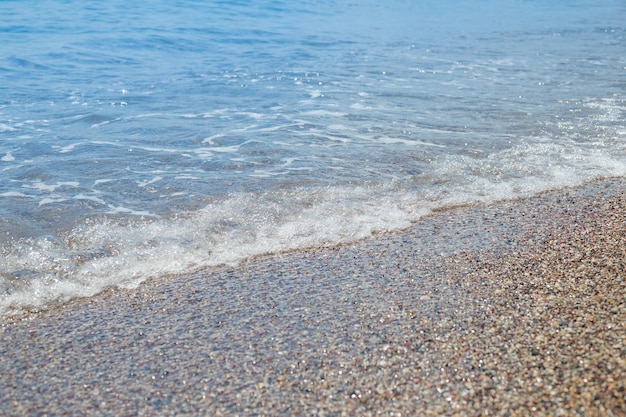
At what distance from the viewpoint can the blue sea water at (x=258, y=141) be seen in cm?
485

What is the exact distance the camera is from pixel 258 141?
757cm

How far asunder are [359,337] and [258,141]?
4.56 m

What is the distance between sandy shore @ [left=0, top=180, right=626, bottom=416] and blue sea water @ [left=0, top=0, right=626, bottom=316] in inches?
18.0

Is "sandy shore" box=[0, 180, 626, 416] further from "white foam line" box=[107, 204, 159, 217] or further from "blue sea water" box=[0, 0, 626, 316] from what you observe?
"white foam line" box=[107, 204, 159, 217]

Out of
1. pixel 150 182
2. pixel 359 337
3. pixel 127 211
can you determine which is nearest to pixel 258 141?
pixel 150 182

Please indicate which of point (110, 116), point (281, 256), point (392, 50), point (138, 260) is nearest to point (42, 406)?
point (138, 260)

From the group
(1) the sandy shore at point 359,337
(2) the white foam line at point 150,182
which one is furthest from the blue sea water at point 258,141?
(1) the sandy shore at point 359,337

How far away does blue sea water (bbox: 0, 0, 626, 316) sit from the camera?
4.85 meters

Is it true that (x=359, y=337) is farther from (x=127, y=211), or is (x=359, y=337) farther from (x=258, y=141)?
(x=258, y=141)

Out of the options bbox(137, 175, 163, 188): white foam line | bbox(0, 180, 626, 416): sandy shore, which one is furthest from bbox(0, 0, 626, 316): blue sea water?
bbox(0, 180, 626, 416): sandy shore

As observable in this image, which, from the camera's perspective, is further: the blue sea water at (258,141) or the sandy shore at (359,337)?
the blue sea water at (258,141)

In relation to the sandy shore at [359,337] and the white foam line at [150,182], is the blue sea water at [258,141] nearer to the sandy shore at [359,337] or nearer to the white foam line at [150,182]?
the white foam line at [150,182]

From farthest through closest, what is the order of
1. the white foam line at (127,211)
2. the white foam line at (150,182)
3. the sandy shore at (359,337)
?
the white foam line at (150,182) → the white foam line at (127,211) → the sandy shore at (359,337)

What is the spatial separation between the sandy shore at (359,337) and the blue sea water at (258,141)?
456 mm
